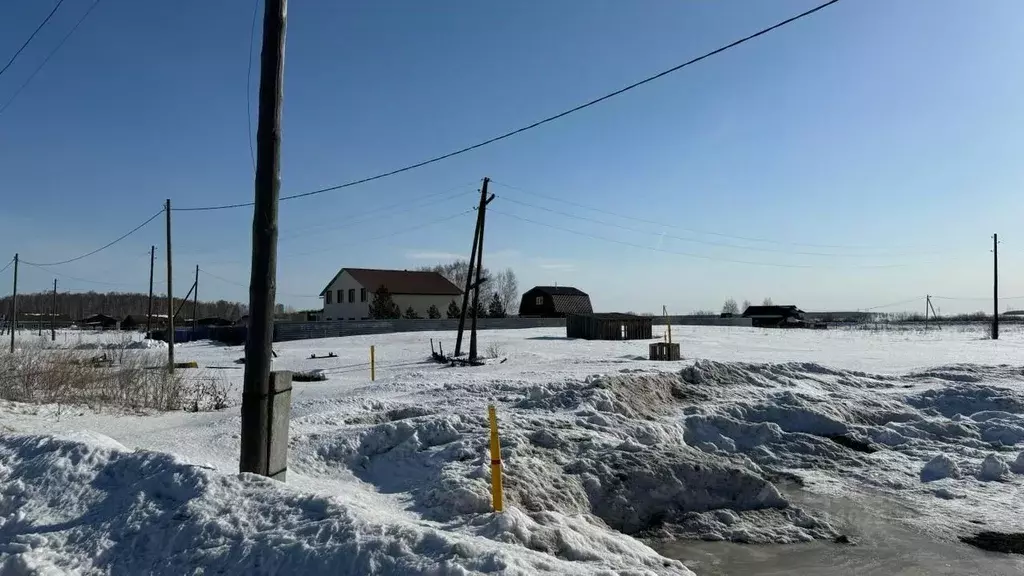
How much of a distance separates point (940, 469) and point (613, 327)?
29.2 m

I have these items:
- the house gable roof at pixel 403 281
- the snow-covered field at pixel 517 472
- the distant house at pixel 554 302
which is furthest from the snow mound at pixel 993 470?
the distant house at pixel 554 302

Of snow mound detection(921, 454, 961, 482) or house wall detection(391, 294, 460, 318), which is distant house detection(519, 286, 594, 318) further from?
snow mound detection(921, 454, 961, 482)

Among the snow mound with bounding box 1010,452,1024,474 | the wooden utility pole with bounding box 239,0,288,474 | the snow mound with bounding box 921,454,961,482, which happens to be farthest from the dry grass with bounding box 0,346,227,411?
the snow mound with bounding box 1010,452,1024,474

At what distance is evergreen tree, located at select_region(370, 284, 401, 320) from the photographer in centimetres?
5981

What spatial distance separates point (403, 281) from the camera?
68938 mm

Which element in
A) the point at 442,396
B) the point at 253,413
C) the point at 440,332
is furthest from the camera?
the point at 440,332

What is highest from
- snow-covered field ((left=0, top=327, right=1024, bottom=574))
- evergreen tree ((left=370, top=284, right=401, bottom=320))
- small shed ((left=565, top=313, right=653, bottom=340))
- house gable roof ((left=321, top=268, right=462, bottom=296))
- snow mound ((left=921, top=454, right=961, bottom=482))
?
house gable roof ((left=321, top=268, right=462, bottom=296))

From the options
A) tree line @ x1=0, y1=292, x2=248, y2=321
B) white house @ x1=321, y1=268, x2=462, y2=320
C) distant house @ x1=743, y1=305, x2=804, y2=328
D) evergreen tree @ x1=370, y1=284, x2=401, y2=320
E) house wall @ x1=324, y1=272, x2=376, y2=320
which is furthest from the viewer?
tree line @ x1=0, y1=292, x2=248, y2=321

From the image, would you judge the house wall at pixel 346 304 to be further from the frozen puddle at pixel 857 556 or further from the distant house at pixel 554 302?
the frozen puddle at pixel 857 556

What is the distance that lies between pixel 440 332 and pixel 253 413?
39.2 m

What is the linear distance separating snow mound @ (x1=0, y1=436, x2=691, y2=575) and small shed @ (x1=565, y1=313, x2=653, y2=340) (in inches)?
1334

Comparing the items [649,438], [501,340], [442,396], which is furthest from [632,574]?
[501,340]

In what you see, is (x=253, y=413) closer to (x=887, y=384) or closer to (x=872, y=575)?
(x=872, y=575)

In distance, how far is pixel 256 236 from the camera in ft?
21.0
